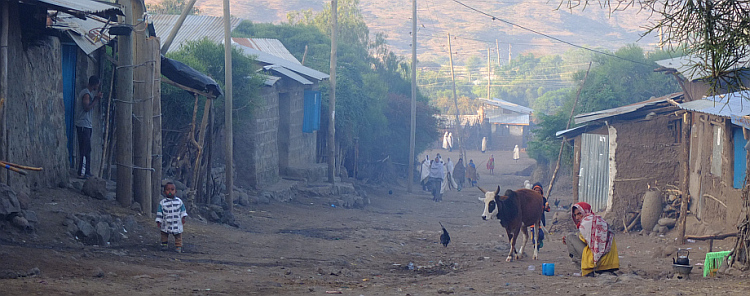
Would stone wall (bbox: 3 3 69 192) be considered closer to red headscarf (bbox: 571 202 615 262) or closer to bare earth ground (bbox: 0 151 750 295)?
bare earth ground (bbox: 0 151 750 295)

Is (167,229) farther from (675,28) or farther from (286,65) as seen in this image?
(286,65)

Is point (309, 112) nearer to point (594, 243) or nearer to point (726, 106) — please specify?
point (726, 106)

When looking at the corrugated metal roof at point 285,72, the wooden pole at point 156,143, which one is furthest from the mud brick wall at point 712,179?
the corrugated metal roof at point 285,72

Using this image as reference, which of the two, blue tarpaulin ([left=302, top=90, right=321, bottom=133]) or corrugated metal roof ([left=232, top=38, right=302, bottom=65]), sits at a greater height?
corrugated metal roof ([left=232, top=38, right=302, bottom=65])

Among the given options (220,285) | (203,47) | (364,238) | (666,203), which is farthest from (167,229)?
(666,203)

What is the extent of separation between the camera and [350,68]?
30344mm

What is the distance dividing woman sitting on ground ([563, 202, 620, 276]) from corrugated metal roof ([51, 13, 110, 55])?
23.1 ft

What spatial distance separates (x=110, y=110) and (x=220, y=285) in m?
6.06

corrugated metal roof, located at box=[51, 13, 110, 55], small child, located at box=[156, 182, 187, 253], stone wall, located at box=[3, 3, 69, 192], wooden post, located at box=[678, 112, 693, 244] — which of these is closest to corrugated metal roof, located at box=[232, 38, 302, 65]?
corrugated metal roof, located at box=[51, 13, 110, 55]

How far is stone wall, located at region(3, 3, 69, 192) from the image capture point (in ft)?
28.8

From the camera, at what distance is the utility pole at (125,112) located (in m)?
10.0

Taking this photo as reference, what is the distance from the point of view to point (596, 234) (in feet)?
27.3

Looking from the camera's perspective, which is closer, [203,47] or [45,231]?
[45,231]

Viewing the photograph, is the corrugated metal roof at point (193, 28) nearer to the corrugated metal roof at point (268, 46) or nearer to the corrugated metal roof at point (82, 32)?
the corrugated metal roof at point (268, 46)
